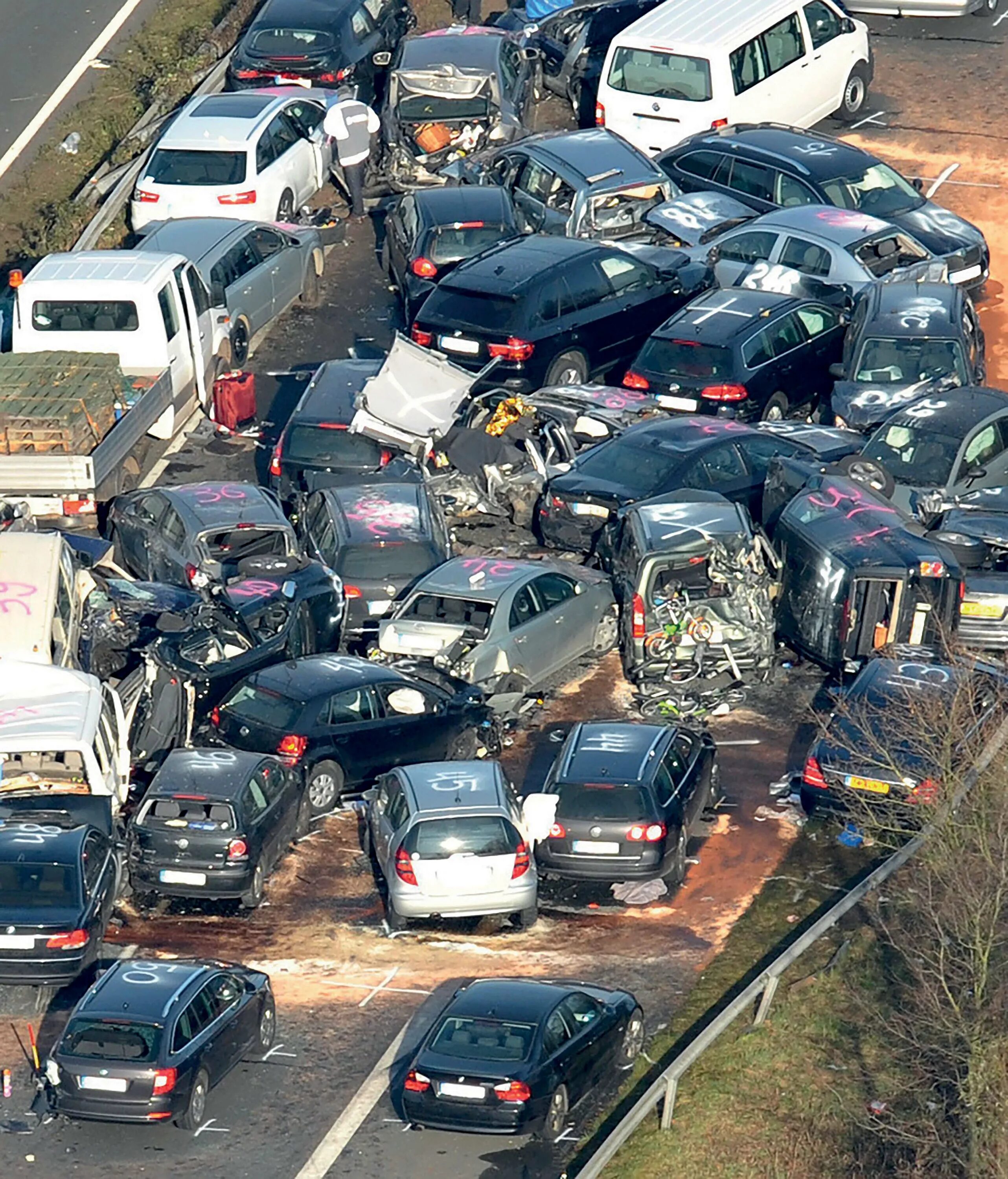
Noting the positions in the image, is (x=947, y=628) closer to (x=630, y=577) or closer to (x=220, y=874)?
(x=630, y=577)

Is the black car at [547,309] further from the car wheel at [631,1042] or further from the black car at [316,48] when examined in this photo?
the car wheel at [631,1042]

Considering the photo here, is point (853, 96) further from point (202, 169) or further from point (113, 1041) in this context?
point (113, 1041)

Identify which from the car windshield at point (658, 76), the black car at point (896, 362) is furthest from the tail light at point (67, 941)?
the car windshield at point (658, 76)

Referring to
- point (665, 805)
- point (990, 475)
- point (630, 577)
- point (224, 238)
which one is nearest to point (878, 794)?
point (665, 805)

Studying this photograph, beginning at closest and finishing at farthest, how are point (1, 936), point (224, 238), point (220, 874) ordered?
point (1, 936)
point (220, 874)
point (224, 238)

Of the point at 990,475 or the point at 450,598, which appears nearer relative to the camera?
the point at 450,598

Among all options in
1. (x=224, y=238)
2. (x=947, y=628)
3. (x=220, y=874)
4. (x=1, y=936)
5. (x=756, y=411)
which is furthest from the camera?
(x=224, y=238)
